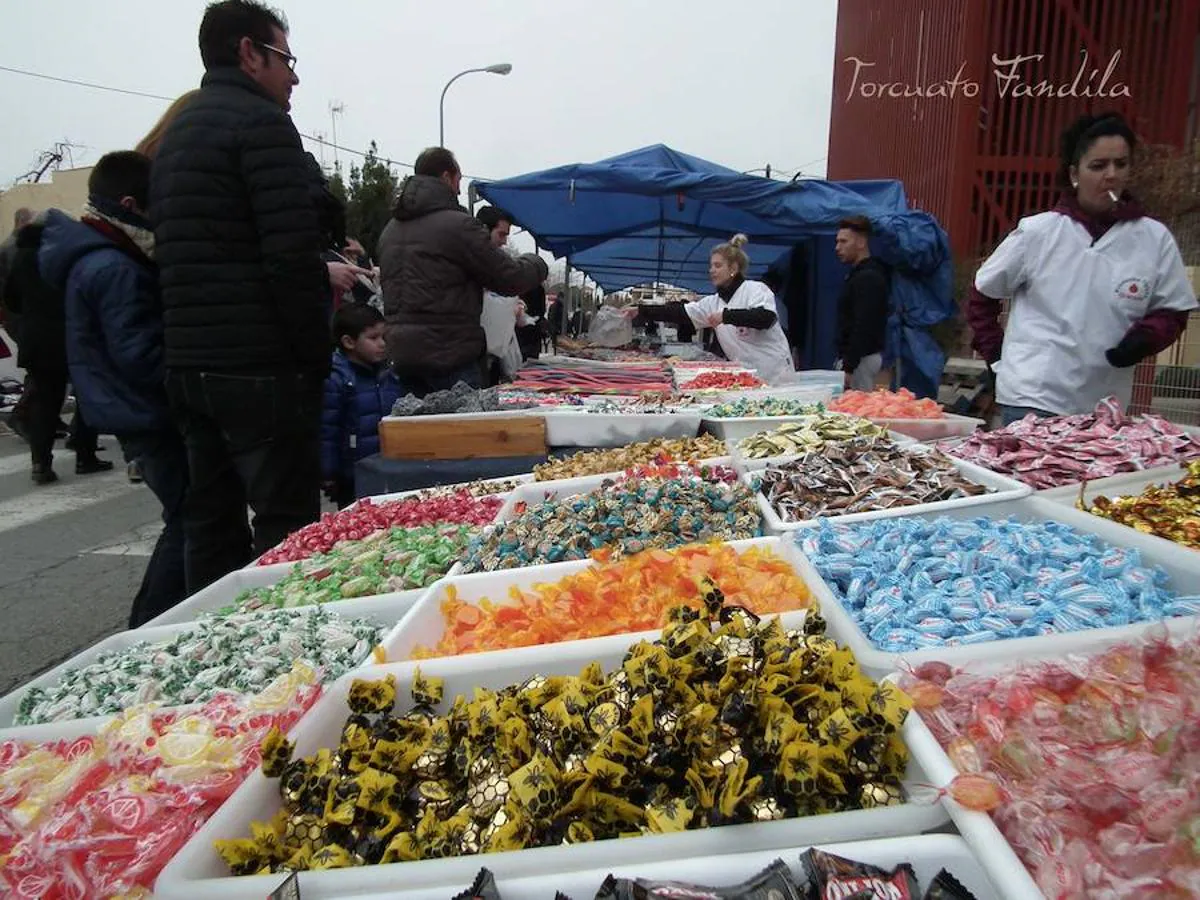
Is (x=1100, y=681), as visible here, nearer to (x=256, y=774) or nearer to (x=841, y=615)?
(x=841, y=615)

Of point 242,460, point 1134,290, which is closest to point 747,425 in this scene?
point 1134,290

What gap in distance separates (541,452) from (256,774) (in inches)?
85.5

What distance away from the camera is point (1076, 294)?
258cm

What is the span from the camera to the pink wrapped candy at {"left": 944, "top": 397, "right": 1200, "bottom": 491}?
2084mm

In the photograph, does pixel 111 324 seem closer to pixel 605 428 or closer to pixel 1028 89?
pixel 605 428

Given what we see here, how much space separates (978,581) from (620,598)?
0.65m

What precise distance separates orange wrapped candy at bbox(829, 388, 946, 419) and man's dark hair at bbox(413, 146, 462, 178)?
211 centimetres

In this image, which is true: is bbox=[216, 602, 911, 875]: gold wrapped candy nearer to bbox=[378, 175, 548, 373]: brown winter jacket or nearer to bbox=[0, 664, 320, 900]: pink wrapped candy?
bbox=[0, 664, 320, 900]: pink wrapped candy

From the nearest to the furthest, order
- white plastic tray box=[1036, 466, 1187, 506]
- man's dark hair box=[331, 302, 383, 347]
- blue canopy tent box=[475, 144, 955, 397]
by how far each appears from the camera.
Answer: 1. white plastic tray box=[1036, 466, 1187, 506]
2. man's dark hair box=[331, 302, 383, 347]
3. blue canopy tent box=[475, 144, 955, 397]

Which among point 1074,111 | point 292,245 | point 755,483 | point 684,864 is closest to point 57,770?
point 684,864

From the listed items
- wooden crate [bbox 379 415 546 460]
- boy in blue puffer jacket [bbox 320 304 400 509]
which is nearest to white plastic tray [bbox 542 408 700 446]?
wooden crate [bbox 379 415 546 460]

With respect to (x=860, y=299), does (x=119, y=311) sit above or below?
below

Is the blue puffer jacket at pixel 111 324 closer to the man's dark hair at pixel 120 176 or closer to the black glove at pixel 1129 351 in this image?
the man's dark hair at pixel 120 176

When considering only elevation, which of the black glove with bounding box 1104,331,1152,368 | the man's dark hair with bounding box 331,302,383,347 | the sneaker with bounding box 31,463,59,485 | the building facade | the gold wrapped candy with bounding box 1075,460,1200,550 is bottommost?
the sneaker with bounding box 31,463,59,485
